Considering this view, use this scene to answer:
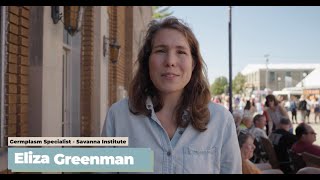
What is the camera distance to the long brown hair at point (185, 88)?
1539mm

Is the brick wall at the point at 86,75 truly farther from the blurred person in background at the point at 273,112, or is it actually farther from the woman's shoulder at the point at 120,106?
the woman's shoulder at the point at 120,106

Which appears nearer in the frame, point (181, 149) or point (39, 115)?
point (181, 149)

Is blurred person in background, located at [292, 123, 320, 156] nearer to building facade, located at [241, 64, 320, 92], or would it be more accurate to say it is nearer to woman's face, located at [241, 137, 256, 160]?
woman's face, located at [241, 137, 256, 160]

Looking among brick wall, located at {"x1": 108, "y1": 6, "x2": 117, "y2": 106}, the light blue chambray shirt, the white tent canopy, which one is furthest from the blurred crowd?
brick wall, located at {"x1": 108, "y1": 6, "x2": 117, "y2": 106}

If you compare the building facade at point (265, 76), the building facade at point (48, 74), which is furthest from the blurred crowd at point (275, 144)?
the building facade at point (265, 76)

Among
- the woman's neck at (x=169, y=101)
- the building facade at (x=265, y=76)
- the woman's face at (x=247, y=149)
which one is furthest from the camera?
the building facade at (x=265, y=76)

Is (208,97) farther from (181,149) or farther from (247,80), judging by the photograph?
(247,80)

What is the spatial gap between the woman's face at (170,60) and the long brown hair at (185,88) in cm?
4

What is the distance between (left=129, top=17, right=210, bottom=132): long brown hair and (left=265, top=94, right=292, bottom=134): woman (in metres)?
4.96

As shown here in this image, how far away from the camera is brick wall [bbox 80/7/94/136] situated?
520 cm

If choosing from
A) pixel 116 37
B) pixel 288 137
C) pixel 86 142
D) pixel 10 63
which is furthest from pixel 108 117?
pixel 116 37

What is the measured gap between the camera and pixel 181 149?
148cm

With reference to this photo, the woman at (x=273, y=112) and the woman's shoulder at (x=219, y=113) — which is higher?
the woman at (x=273, y=112)

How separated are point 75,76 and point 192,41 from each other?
11.9ft
